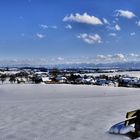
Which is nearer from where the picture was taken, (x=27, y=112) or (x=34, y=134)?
(x=34, y=134)

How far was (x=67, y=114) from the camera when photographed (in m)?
16.2

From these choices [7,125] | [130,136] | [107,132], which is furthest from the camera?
[7,125]

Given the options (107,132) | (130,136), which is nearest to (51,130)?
(107,132)

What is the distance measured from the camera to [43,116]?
15.6m

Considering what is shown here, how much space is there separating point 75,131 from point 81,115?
3.90 m

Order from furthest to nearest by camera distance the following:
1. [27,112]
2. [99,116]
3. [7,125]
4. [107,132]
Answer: [27,112] → [99,116] → [7,125] → [107,132]

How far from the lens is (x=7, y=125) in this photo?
43.8 ft

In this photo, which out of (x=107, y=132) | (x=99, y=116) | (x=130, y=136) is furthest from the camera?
(x=99, y=116)

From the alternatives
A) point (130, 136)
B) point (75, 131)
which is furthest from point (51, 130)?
point (130, 136)

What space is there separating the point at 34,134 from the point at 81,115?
4.62 meters

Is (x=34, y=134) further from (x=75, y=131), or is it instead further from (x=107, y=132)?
(x=107, y=132)

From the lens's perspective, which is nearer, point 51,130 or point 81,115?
point 51,130

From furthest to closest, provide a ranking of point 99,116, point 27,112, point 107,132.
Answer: point 27,112
point 99,116
point 107,132

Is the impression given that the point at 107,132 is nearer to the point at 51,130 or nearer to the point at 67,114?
the point at 51,130
